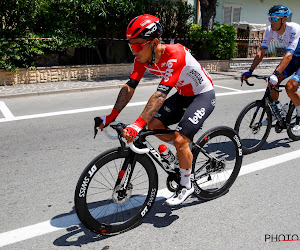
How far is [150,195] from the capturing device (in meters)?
3.33

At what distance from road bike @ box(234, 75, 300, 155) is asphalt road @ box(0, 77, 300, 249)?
24 centimetres

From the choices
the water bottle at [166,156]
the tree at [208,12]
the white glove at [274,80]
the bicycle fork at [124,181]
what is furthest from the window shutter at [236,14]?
the bicycle fork at [124,181]

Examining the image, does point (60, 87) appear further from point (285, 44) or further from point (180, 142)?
point (180, 142)

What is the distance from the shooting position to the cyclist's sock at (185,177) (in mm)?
→ 3336

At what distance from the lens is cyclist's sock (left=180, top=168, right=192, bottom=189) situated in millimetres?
3336

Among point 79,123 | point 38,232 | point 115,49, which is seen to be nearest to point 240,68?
point 115,49

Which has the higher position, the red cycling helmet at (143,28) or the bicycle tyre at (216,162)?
the red cycling helmet at (143,28)

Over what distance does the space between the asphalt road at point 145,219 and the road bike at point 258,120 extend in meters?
0.24

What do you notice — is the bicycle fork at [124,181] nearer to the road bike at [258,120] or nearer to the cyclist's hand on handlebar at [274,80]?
the road bike at [258,120]

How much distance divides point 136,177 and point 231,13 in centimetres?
1981

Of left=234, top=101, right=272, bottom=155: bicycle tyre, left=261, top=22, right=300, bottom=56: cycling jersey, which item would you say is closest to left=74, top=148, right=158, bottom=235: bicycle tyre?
left=234, top=101, right=272, bottom=155: bicycle tyre

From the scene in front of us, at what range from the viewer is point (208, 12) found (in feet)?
47.7

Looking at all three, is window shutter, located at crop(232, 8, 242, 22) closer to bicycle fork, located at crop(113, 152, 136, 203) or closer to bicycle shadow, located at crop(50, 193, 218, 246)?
bicycle shadow, located at crop(50, 193, 218, 246)

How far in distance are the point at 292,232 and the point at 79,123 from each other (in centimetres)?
483
